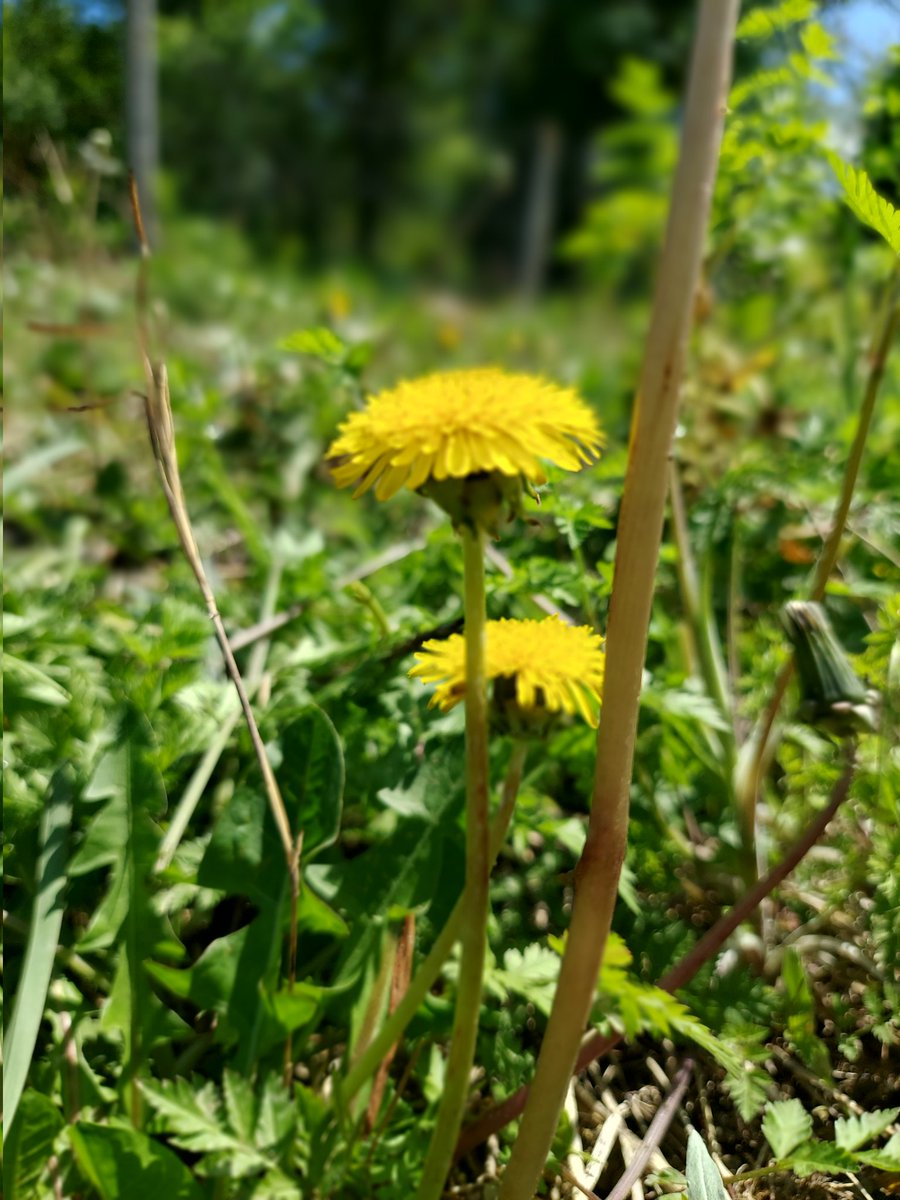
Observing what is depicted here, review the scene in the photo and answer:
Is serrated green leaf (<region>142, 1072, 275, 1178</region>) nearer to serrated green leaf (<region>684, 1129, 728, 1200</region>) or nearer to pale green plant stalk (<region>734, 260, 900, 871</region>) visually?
serrated green leaf (<region>684, 1129, 728, 1200</region>)

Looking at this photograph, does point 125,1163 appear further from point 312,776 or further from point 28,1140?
point 312,776

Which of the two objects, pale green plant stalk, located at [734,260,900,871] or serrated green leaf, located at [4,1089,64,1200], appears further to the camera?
pale green plant stalk, located at [734,260,900,871]

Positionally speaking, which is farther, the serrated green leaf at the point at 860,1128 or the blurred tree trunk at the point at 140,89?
the blurred tree trunk at the point at 140,89

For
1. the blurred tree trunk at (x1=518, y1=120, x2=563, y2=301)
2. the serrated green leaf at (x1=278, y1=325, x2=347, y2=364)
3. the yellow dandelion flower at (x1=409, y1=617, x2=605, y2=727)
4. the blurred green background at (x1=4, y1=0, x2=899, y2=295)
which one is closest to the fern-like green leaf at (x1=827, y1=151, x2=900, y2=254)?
the yellow dandelion flower at (x1=409, y1=617, x2=605, y2=727)

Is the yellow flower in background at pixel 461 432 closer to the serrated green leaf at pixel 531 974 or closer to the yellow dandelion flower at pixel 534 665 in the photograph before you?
the yellow dandelion flower at pixel 534 665

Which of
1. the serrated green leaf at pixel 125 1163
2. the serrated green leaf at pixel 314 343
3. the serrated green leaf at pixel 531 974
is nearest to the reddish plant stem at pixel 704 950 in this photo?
the serrated green leaf at pixel 531 974

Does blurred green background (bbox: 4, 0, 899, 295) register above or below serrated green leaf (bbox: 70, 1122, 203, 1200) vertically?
above

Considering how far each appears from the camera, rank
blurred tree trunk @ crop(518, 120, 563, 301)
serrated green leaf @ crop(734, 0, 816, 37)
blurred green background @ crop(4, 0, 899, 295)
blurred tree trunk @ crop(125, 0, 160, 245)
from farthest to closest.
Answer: blurred tree trunk @ crop(518, 120, 563, 301), blurred green background @ crop(4, 0, 899, 295), blurred tree trunk @ crop(125, 0, 160, 245), serrated green leaf @ crop(734, 0, 816, 37)
